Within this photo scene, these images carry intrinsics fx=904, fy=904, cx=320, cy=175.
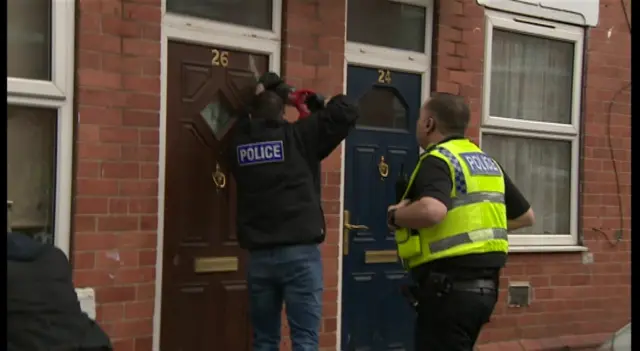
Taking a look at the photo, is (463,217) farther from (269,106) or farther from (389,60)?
(389,60)

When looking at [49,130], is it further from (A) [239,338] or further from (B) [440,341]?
(B) [440,341]

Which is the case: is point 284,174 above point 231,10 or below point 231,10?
below

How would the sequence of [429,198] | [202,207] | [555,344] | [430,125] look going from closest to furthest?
[429,198] → [430,125] → [202,207] → [555,344]

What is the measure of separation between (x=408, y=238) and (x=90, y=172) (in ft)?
5.82

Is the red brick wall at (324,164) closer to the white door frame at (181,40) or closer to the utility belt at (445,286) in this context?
the white door frame at (181,40)

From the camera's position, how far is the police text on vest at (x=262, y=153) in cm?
478

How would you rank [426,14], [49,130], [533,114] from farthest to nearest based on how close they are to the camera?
[533,114] → [426,14] → [49,130]

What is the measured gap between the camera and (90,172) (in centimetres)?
489

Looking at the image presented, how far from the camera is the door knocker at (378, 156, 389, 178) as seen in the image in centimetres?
633

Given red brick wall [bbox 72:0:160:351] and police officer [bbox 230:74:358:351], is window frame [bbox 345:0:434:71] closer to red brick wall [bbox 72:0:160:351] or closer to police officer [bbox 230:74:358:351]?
police officer [bbox 230:74:358:351]

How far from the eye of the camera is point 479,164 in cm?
437

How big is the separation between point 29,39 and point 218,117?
3.98ft

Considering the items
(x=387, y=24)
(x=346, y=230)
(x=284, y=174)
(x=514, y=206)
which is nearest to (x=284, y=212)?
(x=284, y=174)

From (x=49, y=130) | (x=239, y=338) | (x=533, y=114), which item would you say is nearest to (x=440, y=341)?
(x=239, y=338)
